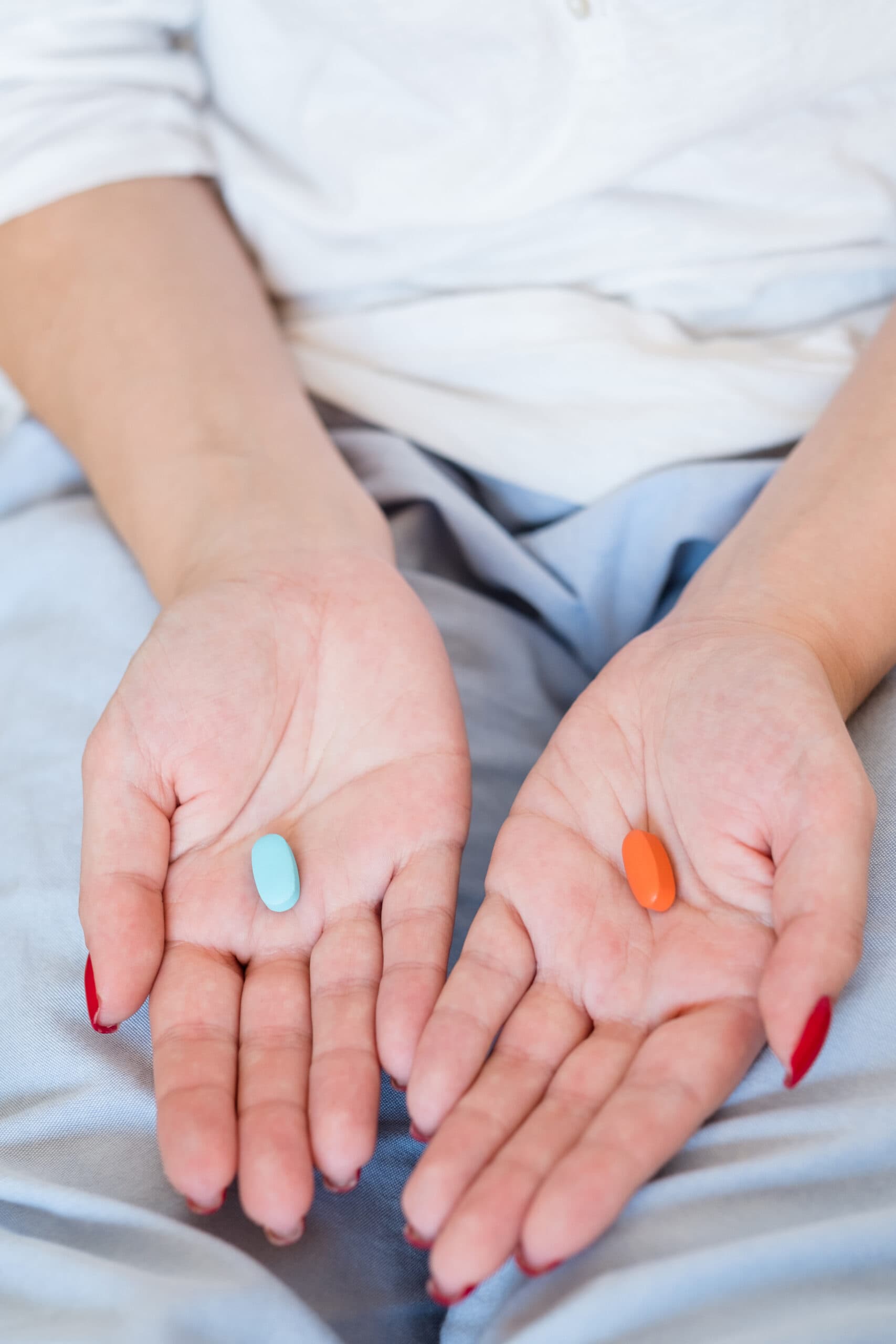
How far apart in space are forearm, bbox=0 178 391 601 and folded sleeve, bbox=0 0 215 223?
0.03 metres

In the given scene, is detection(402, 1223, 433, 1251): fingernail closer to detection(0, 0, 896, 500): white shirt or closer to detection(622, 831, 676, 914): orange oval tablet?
detection(622, 831, 676, 914): orange oval tablet

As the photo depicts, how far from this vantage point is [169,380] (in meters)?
1.33

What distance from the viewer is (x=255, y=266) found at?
1.53 meters

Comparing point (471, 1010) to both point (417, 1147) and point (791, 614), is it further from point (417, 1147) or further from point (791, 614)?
point (791, 614)

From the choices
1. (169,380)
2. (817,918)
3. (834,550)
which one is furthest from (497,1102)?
(169,380)

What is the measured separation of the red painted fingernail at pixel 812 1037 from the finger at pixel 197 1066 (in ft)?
1.34

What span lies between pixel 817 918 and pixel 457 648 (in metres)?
0.59

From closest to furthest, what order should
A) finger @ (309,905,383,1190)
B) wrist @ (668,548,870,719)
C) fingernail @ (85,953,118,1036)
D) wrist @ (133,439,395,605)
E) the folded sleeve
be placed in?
finger @ (309,905,383,1190), fingernail @ (85,953,118,1036), wrist @ (668,548,870,719), wrist @ (133,439,395,605), the folded sleeve

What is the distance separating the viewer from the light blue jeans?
2.28ft

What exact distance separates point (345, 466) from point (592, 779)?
558mm

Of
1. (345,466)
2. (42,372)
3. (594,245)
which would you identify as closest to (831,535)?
(594,245)

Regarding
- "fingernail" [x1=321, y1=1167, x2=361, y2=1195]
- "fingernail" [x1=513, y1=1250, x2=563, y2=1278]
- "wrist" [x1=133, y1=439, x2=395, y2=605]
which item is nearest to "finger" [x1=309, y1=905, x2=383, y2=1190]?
"fingernail" [x1=321, y1=1167, x2=361, y2=1195]

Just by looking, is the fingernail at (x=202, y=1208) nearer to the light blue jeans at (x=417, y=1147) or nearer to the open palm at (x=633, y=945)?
the light blue jeans at (x=417, y=1147)

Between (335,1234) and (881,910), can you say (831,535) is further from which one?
(335,1234)
